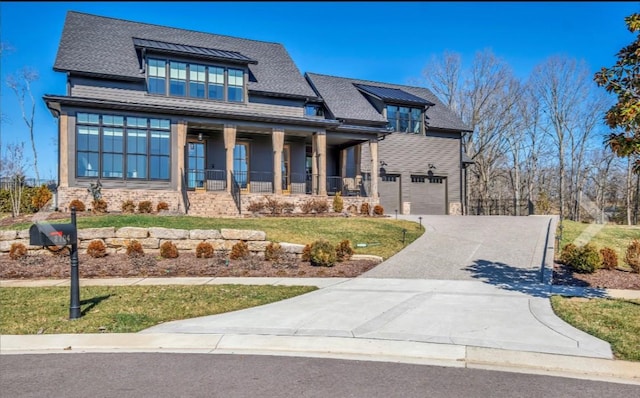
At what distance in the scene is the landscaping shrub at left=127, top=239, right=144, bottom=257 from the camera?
42.3ft

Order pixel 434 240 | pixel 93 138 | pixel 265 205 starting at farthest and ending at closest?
pixel 265 205
pixel 93 138
pixel 434 240

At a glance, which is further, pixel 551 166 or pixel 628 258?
pixel 551 166

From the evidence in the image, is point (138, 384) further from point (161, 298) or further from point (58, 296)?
point (58, 296)

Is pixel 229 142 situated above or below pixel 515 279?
above

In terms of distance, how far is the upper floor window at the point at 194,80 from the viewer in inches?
843

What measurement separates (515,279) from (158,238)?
31.9 ft

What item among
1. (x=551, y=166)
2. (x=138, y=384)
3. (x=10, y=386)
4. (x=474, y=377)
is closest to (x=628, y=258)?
(x=474, y=377)

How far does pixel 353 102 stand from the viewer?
2791 cm

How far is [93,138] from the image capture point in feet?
62.4

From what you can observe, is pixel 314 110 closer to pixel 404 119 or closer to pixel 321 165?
pixel 321 165

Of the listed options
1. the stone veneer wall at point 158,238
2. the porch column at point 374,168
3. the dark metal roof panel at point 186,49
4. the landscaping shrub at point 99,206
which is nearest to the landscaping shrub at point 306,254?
the stone veneer wall at point 158,238

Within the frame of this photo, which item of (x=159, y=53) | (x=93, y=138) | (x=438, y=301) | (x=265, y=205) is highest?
(x=159, y=53)

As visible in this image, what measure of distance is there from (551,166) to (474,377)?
4777 cm

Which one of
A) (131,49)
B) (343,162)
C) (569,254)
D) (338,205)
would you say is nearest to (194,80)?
(131,49)
